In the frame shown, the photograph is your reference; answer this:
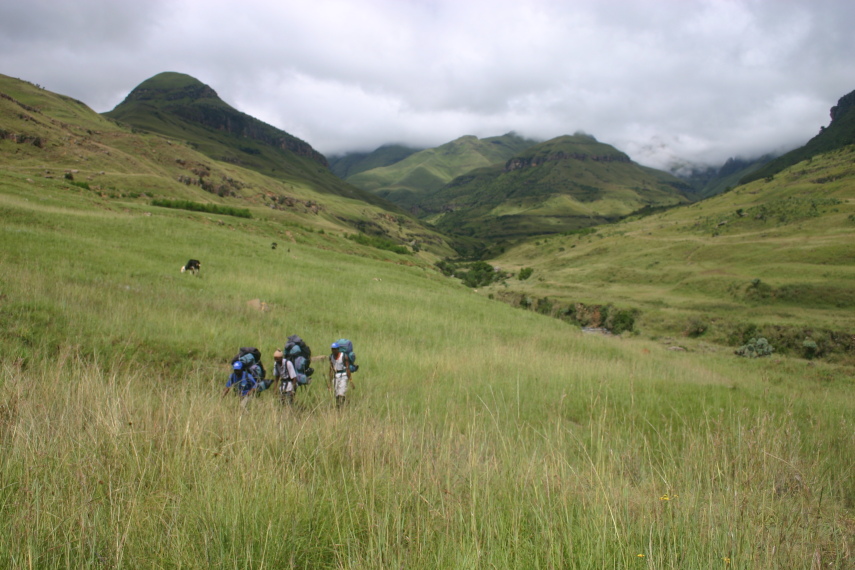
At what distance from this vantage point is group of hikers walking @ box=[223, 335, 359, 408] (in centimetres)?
593

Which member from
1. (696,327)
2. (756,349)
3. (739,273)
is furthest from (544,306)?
(756,349)

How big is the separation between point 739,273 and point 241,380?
46444 mm

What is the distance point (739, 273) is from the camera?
38906mm

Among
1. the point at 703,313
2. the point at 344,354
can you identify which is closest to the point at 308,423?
the point at 344,354

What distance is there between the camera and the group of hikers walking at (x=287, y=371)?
5930 millimetres

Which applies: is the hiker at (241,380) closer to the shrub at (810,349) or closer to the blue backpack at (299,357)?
the blue backpack at (299,357)

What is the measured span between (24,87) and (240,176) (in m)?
50.0

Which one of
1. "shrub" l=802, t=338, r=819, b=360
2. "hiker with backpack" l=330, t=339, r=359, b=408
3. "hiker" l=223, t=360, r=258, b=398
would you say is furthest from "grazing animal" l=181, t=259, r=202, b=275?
"shrub" l=802, t=338, r=819, b=360

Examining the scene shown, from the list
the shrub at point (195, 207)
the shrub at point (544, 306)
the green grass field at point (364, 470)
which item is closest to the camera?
the green grass field at point (364, 470)

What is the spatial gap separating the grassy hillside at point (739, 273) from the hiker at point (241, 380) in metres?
29.6

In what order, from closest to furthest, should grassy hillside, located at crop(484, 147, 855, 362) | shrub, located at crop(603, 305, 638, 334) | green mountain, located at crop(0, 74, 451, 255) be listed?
1. grassy hillside, located at crop(484, 147, 855, 362)
2. shrub, located at crop(603, 305, 638, 334)
3. green mountain, located at crop(0, 74, 451, 255)

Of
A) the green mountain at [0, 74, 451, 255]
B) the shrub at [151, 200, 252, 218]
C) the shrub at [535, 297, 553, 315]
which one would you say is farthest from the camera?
the green mountain at [0, 74, 451, 255]

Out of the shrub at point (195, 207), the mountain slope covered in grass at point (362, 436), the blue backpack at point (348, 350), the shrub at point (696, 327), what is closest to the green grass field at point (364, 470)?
the mountain slope covered in grass at point (362, 436)

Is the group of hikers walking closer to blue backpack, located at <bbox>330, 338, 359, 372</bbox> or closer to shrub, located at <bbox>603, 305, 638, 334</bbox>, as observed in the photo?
blue backpack, located at <bbox>330, 338, 359, 372</bbox>
